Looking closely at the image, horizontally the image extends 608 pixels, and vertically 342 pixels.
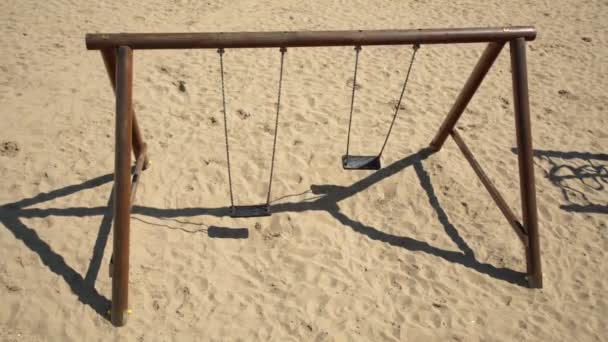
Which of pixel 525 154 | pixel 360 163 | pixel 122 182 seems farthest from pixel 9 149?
pixel 525 154

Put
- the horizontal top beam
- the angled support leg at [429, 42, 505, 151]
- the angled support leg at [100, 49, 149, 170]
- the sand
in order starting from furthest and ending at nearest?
the angled support leg at [429, 42, 505, 151] → the sand → the angled support leg at [100, 49, 149, 170] → the horizontal top beam

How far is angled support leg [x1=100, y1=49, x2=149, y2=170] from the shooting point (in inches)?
104

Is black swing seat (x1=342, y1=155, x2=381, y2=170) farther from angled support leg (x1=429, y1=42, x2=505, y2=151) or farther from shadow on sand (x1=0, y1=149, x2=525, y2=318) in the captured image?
angled support leg (x1=429, y1=42, x2=505, y2=151)

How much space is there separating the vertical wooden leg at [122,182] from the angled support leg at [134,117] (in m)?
0.17

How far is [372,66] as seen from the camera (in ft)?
16.6

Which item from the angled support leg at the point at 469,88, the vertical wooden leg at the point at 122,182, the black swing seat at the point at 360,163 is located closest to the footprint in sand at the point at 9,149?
the vertical wooden leg at the point at 122,182

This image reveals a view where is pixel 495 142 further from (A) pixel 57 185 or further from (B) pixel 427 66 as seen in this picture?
(A) pixel 57 185

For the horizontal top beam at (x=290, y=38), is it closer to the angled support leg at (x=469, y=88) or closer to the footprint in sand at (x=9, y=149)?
the angled support leg at (x=469, y=88)

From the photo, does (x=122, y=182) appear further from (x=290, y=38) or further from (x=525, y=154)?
(x=525, y=154)

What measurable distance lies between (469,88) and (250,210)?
173cm

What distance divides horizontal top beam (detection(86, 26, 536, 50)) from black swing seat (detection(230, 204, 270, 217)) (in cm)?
108

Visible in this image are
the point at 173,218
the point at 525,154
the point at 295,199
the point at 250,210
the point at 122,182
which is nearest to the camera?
the point at 122,182

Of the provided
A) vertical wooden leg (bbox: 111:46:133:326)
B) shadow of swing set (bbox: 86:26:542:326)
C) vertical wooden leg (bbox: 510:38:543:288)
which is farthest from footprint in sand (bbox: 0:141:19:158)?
vertical wooden leg (bbox: 510:38:543:288)

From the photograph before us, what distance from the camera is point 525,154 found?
9.72ft
